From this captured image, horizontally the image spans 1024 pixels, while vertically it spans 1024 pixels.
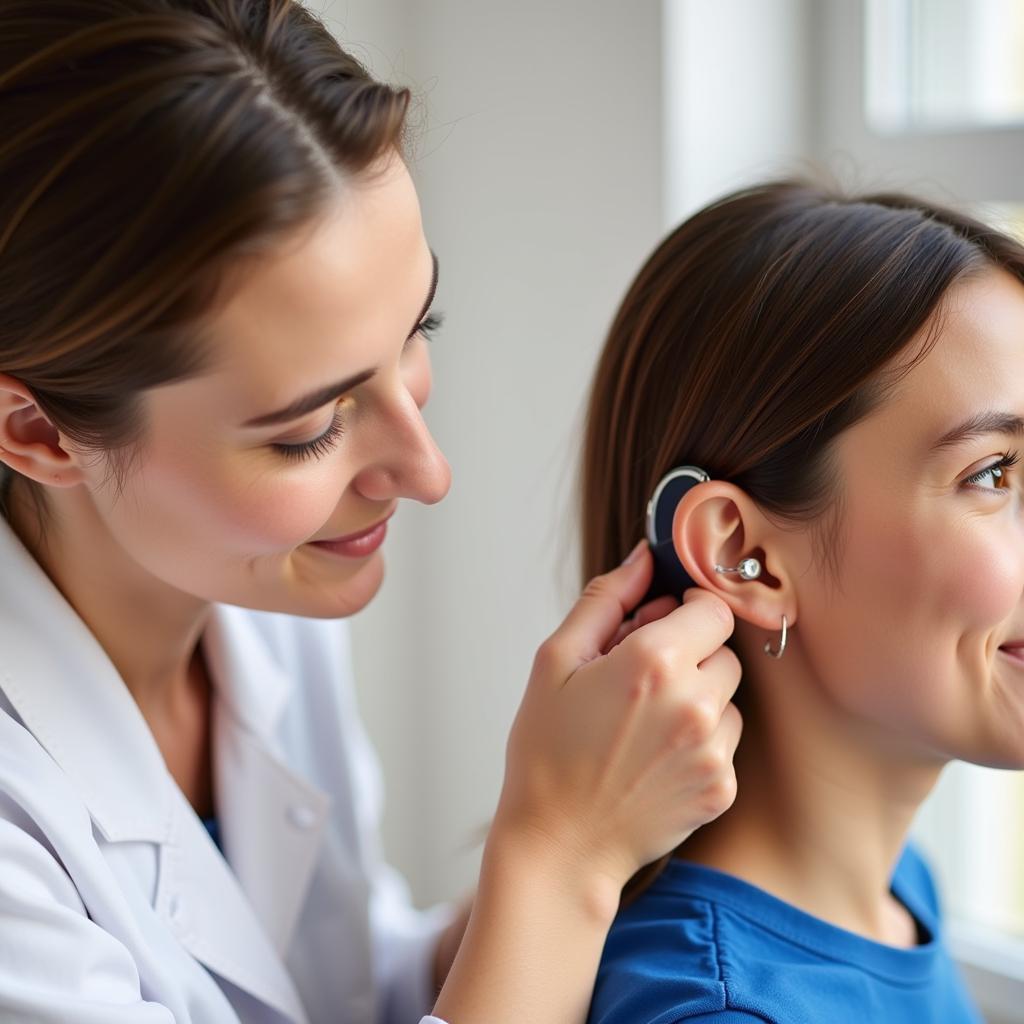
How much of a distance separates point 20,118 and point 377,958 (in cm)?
96

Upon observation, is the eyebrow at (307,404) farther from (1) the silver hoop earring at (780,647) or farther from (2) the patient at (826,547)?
(1) the silver hoop earring at (780,647)

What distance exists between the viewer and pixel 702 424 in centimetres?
103

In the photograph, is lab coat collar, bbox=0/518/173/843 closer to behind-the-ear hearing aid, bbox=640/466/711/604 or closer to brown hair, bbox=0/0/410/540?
brown hair, bbox=0/0/410/540

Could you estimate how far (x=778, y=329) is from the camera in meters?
0.98

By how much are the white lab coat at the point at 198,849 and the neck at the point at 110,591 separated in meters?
0.05

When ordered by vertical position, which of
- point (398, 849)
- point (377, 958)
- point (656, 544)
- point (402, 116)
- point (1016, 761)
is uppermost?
point (402, 116)

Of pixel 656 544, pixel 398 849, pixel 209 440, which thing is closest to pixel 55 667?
pixel 209 440

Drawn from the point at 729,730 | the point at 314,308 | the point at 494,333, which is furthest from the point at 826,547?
the point at 494,333

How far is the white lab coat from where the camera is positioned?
92cm

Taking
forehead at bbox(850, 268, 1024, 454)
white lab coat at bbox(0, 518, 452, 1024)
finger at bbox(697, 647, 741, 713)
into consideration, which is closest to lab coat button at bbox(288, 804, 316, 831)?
white lab coat at bbox(0, 518, 452, 1024)

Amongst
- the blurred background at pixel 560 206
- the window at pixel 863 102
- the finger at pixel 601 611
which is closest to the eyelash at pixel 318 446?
the finger at pixel 601 611

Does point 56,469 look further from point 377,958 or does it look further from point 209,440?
point 377,958

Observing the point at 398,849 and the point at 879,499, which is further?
the point at 398,849

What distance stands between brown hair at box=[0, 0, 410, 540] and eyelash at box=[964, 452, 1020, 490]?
1.75 feet
